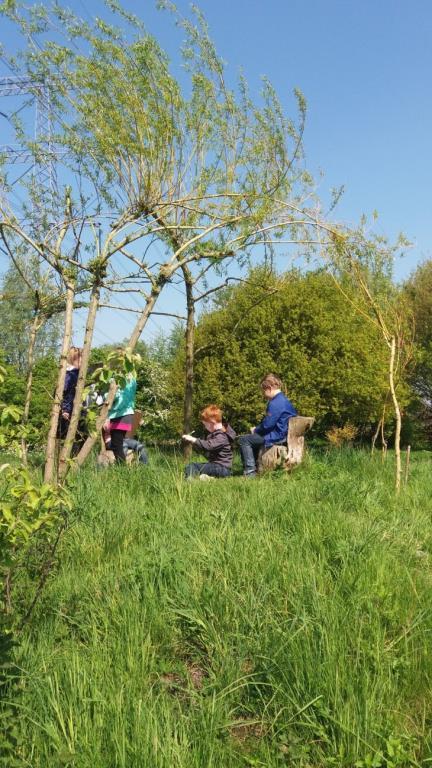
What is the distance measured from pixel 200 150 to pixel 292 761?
18.3 ft

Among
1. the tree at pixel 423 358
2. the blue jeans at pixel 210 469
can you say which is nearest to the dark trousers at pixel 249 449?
the blue jeans at pixel 210 469

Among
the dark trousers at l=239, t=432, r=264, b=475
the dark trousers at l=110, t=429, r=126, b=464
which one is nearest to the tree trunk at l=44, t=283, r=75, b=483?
the dark trousers at l=110, t=429, r=126, b=464

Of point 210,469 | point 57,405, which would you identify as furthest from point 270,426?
point 57,405

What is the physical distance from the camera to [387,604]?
9.96ft

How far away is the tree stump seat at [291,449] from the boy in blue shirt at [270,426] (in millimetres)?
84

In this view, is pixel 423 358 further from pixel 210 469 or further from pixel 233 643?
pixel 233 643

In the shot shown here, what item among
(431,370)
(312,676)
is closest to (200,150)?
(312,676)

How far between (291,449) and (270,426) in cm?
36

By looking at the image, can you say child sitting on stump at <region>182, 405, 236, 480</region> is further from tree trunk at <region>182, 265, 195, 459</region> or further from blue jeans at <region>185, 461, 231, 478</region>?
tree trunk at <region>182, 265, 195, 459</region>

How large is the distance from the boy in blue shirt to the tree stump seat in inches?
3.3

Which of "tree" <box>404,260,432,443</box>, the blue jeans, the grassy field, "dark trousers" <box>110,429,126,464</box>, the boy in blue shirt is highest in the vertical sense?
"tree" <box>404,260,432,443</box>

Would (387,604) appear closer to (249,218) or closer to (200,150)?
(249,218)

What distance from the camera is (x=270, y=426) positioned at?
7.42 metres

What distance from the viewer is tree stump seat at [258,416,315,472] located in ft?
23.5
